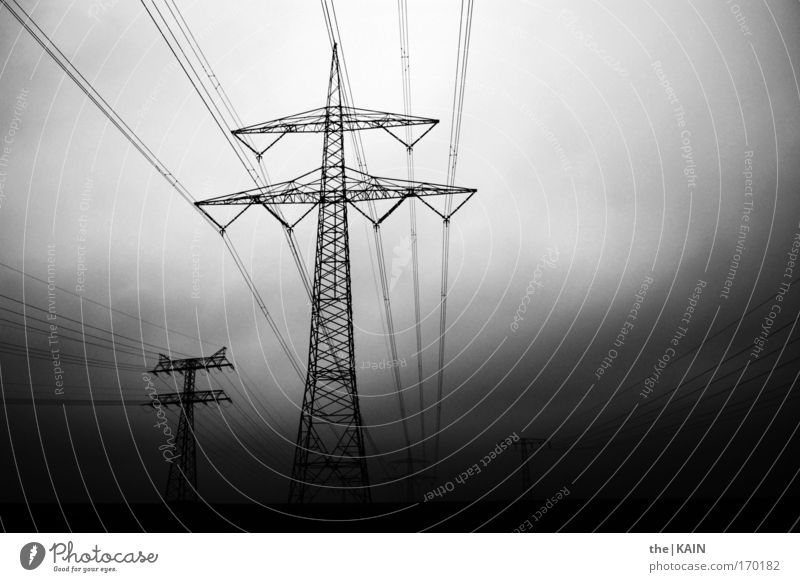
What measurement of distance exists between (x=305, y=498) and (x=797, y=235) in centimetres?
1070

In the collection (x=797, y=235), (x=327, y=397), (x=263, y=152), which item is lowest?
(x=327, y=397)

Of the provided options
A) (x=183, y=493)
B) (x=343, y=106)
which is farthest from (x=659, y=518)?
(x=183, y=493)

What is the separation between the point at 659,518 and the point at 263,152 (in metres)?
11.6

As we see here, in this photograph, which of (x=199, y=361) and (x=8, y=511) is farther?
(x=199, y=361)

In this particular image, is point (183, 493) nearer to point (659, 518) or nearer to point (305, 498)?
point (305, 498)

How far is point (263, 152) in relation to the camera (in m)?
13.5

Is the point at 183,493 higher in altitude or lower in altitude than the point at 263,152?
lower

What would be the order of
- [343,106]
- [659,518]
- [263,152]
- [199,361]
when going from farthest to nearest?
1. [199,361]
2. [263,152]
3. [343,106]
4. [659,518]
